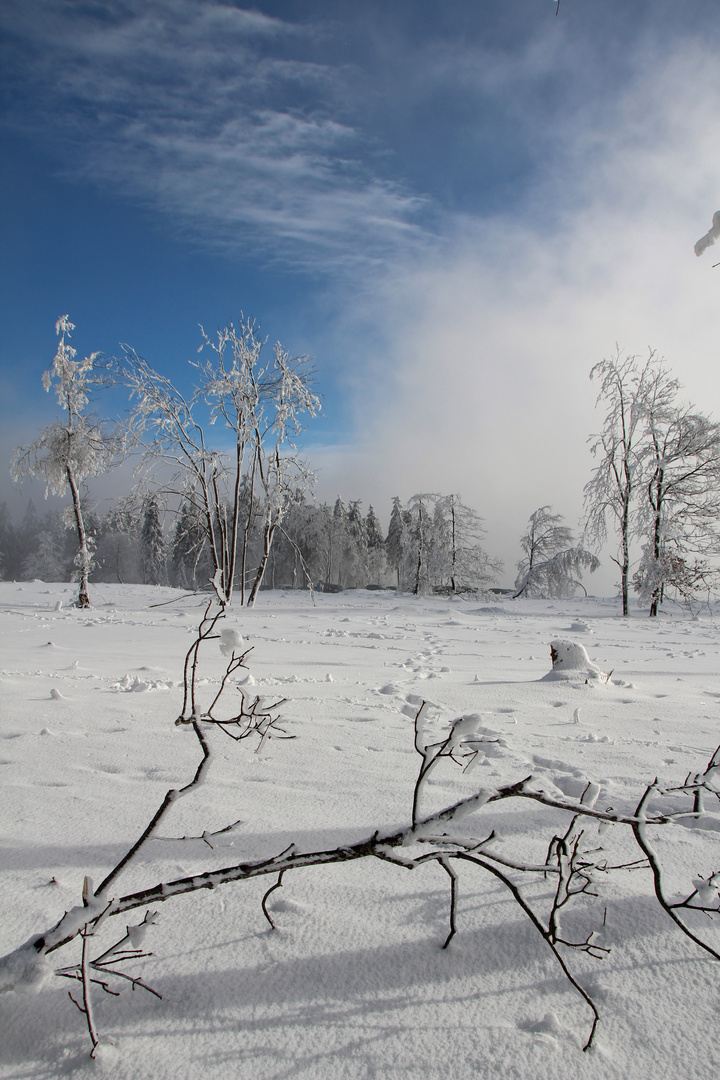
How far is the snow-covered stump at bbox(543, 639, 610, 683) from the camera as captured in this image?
14.1 feet

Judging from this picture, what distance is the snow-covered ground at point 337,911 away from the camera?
2.93 feet

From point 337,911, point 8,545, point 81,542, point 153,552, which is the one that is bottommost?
point 337,911

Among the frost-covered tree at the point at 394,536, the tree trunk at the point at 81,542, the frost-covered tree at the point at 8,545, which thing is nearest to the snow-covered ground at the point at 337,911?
the tree trunk at the point at 81,542

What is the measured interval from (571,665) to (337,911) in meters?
3.72

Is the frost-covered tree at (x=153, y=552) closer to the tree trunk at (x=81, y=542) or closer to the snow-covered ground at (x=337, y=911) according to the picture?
the tree trunk at (x=81, y=542)

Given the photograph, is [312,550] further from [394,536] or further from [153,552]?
→ [153,552]

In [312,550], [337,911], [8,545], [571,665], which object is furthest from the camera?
[8,545]

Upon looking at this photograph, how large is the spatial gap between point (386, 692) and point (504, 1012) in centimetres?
282

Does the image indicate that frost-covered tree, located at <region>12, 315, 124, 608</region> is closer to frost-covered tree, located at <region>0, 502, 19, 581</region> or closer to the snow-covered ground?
the snow-covered ground

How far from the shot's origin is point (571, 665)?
448cm

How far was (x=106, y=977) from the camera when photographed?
1.04 meters

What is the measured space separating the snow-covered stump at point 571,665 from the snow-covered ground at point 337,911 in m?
0.92

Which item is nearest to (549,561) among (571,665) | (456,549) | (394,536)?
(456,549)

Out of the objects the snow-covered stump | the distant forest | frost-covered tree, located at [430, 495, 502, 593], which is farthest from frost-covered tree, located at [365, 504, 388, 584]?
the snow-covered stump
